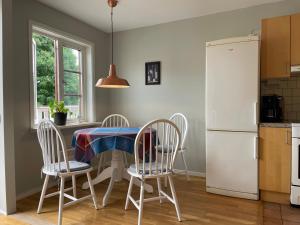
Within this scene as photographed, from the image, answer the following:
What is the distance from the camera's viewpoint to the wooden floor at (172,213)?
7.04ft

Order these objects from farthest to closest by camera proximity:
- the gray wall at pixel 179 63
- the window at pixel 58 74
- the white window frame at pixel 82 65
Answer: the gray wall at pixel 179 63, the window at pixel 58 74, the white window frame at pixel 82 65

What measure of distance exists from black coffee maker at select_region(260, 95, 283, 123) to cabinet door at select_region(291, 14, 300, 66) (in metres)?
0.45

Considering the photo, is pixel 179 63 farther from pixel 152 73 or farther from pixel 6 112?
pixel 6 112

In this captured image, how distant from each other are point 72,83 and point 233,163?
8.57 ft

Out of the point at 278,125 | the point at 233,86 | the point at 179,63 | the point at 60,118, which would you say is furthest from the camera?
the point at 179,63

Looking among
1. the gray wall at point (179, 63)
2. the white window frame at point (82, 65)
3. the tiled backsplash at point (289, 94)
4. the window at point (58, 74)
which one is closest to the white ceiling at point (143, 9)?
the gray wall at point (179, 63)

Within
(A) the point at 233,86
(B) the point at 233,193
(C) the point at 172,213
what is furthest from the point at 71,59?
(B) the point at 233,193

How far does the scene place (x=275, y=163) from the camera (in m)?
2.51

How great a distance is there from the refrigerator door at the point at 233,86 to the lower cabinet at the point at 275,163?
0.20m

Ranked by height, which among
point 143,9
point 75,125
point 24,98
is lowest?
point 75,125

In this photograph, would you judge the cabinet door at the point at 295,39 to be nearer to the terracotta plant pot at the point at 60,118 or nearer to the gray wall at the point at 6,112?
the terracotta plant pot at the point at 60,118

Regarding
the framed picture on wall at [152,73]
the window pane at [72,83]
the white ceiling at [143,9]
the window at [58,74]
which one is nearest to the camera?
the white ceiling at [143,9]

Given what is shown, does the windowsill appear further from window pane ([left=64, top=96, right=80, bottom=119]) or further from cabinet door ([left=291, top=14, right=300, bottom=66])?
cabinet door ([left=291, top=14, right=300, bottom=66])

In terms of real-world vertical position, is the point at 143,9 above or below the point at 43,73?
above
